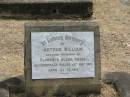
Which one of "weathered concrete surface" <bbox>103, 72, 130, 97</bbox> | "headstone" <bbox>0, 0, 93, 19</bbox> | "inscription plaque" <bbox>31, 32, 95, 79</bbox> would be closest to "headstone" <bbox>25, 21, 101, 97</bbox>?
"inscription plaque" <bbox>31, 32, 95, 79</bbox>

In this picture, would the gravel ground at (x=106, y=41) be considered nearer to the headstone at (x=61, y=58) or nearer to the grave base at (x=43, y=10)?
the grave base at (x=43, y=10)

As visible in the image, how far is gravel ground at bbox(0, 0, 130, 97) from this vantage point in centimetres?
862

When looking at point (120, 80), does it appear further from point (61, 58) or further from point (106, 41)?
point (106, 41)

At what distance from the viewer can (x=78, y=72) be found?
7047 millimetres

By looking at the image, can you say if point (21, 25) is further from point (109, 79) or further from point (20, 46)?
point (109, 79)

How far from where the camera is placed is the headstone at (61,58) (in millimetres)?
6930

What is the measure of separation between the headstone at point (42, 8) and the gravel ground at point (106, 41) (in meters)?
0.21

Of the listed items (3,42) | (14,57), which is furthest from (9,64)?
(3,42)

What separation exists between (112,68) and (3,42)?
2148 mm

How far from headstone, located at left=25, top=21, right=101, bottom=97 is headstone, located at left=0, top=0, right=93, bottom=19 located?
3.86m

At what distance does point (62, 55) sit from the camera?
22.9ft

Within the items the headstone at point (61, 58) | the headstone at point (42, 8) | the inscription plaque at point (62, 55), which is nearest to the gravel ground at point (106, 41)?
the headstone at point (42, 8)

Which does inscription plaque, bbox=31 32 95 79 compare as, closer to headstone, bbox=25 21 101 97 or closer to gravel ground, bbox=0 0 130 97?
headstone, bbox=25 21 101 97

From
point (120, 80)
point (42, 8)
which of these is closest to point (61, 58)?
point (120, 80)
